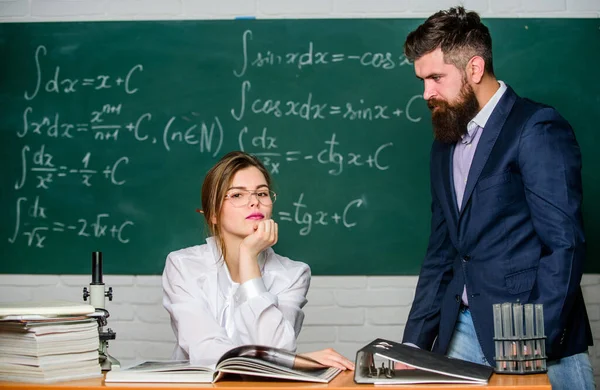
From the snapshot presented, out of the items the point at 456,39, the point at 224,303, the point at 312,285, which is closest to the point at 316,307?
the point at 312,285

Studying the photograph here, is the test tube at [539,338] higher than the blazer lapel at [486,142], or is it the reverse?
the blazer lapel at [486,142]

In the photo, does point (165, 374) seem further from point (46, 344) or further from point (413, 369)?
point (413, 369)

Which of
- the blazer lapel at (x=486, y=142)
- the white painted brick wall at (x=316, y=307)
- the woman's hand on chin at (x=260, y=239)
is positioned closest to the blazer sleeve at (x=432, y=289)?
the blazer lapel at (x=486, y=142)

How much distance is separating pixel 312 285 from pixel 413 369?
160 cm

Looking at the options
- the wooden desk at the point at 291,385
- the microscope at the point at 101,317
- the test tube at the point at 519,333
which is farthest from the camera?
the microscope at the point at 101,317

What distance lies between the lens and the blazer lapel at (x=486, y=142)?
2328 mm

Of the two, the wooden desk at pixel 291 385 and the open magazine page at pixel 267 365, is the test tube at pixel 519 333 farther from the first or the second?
the open magazine page at pixel 267 365

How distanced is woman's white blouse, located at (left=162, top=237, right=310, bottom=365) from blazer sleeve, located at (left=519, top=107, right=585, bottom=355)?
0.72 m

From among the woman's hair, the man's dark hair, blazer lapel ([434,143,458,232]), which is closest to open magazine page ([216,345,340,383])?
blazer lapel ([434,143,458,232])

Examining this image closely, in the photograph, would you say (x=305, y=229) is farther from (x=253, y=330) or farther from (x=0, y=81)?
(x=0, y=81)

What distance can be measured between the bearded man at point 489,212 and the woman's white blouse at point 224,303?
384 millimetres

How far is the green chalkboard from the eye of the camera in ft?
11.2

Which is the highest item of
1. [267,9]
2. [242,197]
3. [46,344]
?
[267,9]

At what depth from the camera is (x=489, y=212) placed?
229 cm
